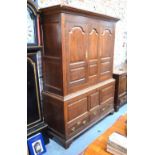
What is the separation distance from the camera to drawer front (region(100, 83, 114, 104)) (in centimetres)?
279

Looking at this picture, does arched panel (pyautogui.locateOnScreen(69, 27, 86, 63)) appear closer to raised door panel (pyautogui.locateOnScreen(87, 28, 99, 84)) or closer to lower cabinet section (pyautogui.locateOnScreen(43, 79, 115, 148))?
raised door panel (pyautogui.locateOnScreen(87, 28, 99, 84))

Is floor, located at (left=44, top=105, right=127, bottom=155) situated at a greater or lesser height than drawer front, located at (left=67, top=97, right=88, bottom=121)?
lesser

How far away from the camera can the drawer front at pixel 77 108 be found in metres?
2.17

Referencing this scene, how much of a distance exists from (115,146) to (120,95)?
7.48 feet

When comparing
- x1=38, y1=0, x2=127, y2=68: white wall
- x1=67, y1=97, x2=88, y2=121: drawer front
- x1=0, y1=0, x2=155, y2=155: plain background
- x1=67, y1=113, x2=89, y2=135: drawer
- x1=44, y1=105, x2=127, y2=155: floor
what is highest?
x1=38, y1=0, x2=127, y2=68: white wall

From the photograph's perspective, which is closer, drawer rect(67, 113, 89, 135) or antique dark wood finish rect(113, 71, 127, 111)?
drawer rect(67, 113, 89, 135)

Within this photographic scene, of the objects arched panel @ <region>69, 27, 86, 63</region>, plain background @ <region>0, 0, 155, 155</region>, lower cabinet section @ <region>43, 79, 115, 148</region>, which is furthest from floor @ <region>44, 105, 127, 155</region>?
plain background @ <region>0, 0, 155, 155</region>

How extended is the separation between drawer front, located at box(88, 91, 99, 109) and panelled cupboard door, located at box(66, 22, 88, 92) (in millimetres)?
324
